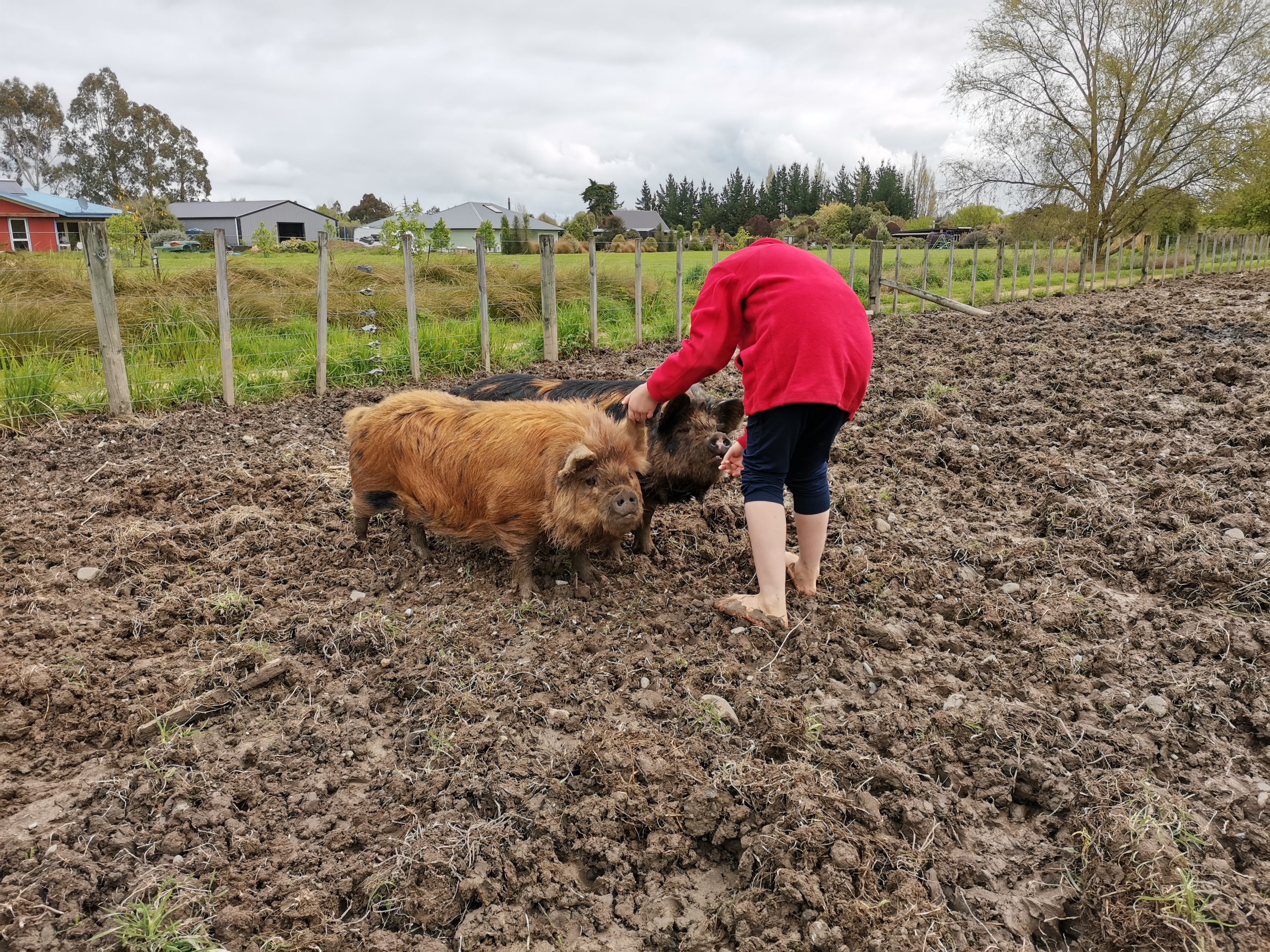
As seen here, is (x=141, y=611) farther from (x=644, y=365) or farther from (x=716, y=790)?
(x=644, y=365)

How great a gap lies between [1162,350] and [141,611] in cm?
942

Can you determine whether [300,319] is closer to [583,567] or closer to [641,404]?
[583,567]

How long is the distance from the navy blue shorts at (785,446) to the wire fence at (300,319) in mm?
6386

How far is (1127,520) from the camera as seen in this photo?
14.4 feet

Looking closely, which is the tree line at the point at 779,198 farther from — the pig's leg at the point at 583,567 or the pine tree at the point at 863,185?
the pig's leg at the point at 583,567

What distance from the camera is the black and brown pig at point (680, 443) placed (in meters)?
4.20

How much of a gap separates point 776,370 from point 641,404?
0.70m

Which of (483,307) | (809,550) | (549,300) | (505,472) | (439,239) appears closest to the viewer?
(809,550)

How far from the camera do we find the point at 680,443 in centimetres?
423

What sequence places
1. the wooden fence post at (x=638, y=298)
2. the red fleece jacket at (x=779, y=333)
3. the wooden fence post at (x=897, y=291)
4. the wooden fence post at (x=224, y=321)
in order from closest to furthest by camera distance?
the red fleece jacket at (x=779, y=333) < the wooden fence post at (x=224, y=321) < the wooden fence post at (x=638, y=298) < the wooden fence post at (x=897, y=291)

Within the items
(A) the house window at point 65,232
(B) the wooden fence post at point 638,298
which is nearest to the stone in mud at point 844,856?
(B) the wooden fence post at point 638,298

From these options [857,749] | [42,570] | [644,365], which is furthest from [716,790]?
[644,365]

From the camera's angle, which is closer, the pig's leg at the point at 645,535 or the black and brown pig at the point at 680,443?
the black and brown pig at the point at 680,443

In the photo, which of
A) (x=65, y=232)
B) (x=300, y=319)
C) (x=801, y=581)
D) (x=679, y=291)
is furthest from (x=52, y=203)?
(x=801, y=581)
